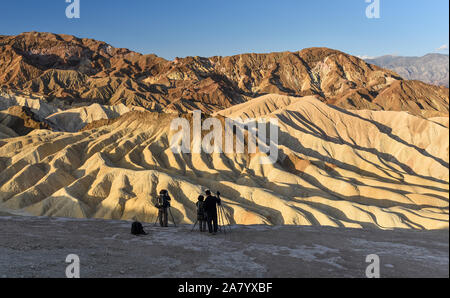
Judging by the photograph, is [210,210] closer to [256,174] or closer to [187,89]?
[256,174]

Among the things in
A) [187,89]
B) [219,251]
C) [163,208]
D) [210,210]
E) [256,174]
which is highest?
[187,89]

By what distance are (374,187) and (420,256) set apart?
48045mm

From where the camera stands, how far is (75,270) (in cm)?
820

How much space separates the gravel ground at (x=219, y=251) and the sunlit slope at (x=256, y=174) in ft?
85.2

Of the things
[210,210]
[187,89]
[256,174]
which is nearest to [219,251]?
[210,210]

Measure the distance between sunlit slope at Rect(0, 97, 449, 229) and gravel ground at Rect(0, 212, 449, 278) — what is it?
2598 centimetres

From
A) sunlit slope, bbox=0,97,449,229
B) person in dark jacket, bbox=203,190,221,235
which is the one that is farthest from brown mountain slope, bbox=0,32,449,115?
person in dark jacket, bbox=203,190,221,235

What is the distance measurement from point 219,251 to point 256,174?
48.3m

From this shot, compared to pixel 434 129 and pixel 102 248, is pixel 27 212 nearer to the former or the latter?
pixel 102 248

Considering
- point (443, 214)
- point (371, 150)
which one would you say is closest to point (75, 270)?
point (443, 214)

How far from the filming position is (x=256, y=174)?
190ft

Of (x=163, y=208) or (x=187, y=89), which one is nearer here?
(x=163, y=208)

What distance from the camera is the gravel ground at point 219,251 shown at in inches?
318

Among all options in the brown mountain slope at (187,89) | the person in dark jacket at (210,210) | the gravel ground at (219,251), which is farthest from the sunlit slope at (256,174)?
the brown mountain slope at (187,89)
